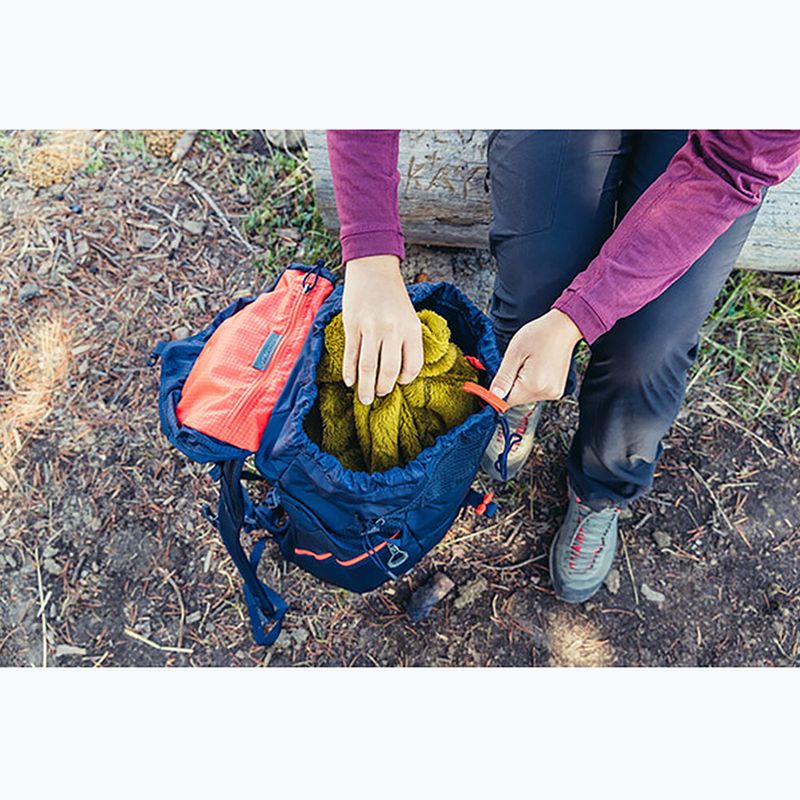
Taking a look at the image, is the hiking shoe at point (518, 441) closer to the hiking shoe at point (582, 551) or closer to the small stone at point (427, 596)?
the hiking shoe at point (582, 551)

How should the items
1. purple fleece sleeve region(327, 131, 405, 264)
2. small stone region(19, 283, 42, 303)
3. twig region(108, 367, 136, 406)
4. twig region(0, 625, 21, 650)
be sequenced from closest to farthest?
purple fleece sleeve region(327, 131, 405, 264)
twig region(0, 625, 21, 650)
twig region(108, 367, 136, 406)
small stone region(19, 283, 42, 303)

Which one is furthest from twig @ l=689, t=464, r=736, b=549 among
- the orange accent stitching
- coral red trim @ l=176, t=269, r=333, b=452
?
coral red trim @ l=176, t=269, r=333, b=452

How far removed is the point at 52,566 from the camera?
235cm

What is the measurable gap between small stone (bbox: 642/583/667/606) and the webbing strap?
1150mm

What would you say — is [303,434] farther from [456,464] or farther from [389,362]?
[456,464]

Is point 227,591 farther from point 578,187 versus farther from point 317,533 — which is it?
point 578,187

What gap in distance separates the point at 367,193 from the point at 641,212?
59 centimetres

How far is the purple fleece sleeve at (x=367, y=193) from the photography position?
1.55m

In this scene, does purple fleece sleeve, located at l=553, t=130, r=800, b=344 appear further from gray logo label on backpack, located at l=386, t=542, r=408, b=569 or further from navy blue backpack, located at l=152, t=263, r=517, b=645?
gray logo label on backpack, located at l=386, t=542, r=408, b=569

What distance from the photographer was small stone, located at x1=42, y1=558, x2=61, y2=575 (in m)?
2.34

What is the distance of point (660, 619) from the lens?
2.30m

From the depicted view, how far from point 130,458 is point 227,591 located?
572 millimetres

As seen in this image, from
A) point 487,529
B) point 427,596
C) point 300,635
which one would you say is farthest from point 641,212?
point 300,635

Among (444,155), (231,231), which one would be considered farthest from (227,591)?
(444,155)
